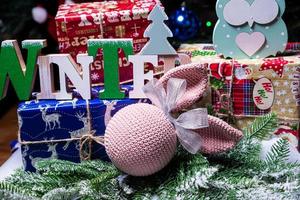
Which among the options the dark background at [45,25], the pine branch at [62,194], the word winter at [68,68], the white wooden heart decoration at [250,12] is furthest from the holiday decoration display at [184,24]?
the pine branch at [62,194]

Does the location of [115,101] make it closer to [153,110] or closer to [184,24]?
[153,110]

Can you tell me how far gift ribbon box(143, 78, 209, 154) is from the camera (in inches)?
25.0

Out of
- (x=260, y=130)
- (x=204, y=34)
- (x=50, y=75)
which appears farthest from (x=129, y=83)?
(x=204, y=34)

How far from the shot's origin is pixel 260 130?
0.73 m

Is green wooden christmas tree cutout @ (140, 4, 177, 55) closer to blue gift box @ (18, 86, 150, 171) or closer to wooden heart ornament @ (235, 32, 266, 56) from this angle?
blue gift box @ (18, 86, 150, 171)

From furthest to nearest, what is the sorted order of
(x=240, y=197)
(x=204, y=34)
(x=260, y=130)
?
(x=204, y=34) < (x=260, y=130) < (x=240, y=197)

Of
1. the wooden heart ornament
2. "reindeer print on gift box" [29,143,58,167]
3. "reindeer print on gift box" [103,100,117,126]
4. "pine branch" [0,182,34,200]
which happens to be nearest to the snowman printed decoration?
the wooden heart ornament

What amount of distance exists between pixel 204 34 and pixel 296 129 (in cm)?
58

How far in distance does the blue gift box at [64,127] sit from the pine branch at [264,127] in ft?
0.63

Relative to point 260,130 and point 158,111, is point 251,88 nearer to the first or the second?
point 260,130

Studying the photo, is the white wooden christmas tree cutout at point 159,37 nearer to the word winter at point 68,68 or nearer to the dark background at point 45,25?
the word winter at point 68,68

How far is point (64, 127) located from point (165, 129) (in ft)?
0.68

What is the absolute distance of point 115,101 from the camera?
736 millimetres

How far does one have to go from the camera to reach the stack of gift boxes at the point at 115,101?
733 mm
